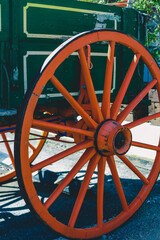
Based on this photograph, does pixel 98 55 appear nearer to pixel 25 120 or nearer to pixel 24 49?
pixel 24 49

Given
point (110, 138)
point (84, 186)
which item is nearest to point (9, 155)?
point (84, 186)

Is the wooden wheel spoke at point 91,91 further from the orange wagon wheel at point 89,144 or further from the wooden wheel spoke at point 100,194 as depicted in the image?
the wooden wheel spoke at point 100,194

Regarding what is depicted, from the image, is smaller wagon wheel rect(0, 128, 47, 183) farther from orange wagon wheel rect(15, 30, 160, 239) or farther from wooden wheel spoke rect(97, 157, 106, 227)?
wooden wheel spoke rect(97, 157, 106, 227)

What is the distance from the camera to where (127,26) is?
3.03 meters

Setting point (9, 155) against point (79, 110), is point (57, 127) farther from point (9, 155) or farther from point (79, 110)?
point (9, 155)

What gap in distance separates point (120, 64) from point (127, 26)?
0.38 meters

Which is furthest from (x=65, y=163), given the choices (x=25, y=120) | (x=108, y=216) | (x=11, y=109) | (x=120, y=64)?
(x=25, y=120)

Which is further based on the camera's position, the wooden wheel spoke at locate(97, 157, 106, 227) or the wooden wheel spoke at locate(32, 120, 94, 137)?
the wooden wheel spoke at locate(97, 157, 106, 227)

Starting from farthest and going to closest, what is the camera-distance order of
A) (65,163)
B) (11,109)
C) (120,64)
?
(65,163) < (120,64) < (11,109)

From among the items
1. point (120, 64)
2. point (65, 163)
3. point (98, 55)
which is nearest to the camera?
point (98, 55)

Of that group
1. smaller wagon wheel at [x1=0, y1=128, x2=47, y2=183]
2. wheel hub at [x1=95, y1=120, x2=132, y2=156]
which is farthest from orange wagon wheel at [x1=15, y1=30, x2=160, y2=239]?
smaller wagon wheel at [x1=0, y1=128, x2=47, y2=183]

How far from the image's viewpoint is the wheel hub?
235 centimetres

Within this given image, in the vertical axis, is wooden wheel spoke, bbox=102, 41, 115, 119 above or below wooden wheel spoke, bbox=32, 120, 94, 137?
above

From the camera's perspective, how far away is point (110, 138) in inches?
92.3
